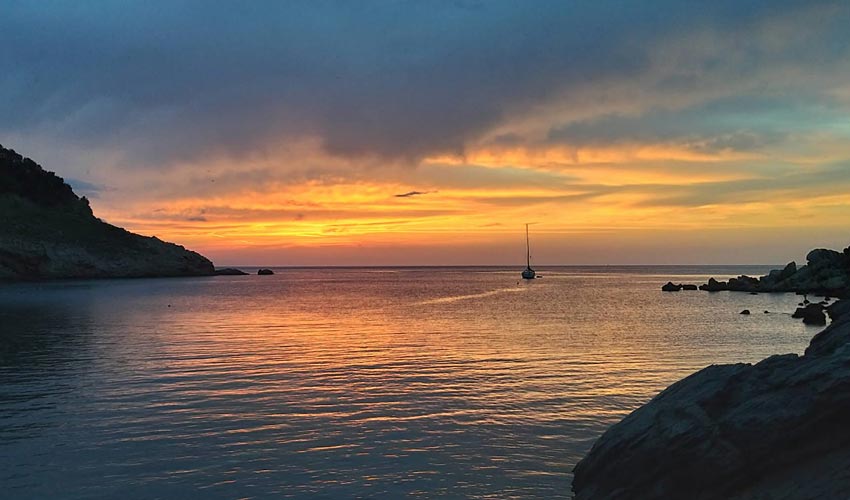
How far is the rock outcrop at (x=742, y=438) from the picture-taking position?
764cm

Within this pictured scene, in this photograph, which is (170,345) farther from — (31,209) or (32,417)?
(31,209)

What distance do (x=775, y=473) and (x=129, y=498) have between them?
10248 mm

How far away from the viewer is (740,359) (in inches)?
1137

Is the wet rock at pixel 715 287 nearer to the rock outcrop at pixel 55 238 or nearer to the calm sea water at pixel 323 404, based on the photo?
the calm sea water at pixel 323 404

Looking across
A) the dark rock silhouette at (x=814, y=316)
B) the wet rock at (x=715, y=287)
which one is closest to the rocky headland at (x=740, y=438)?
the dark rock silhouette at (x=814, y=316)

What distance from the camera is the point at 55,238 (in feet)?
460

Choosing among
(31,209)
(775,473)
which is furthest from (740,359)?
(31,209)

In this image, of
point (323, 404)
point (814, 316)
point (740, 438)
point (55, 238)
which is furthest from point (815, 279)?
point (55, 238)

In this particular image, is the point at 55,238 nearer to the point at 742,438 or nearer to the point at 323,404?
the point at 323,404

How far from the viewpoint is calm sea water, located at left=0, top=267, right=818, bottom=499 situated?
11.7 m

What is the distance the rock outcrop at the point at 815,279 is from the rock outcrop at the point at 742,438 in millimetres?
72860

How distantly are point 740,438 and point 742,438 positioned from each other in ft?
0.08

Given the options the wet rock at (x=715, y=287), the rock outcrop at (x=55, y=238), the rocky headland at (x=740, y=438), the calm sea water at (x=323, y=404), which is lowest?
the calm sea water at (x=323, y=404)

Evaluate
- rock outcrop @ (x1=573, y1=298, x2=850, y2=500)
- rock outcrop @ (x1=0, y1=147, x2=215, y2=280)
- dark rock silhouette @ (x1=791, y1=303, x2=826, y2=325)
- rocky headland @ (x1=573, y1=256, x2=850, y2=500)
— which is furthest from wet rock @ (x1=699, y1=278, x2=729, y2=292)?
rock outcrop @ (x1=0, y1=147, x2=215, y2=280)
